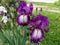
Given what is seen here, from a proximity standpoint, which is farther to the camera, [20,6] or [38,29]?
[20,6]

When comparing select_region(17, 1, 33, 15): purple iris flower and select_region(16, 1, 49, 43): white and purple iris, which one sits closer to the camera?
select_region(16, 1, 49, 43): white and purple iris

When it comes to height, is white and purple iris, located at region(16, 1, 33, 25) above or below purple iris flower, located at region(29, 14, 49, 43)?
above

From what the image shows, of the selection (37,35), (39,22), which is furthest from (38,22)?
(37,35)

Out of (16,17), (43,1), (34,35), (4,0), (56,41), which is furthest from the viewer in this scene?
(43,1)

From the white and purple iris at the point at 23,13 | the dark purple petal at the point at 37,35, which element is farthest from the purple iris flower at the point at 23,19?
the dark purple petal at the point at 37,35

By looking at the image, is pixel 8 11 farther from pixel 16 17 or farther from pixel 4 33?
pixel 4 33

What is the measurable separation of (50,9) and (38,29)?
640cm

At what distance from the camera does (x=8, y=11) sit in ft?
8.02

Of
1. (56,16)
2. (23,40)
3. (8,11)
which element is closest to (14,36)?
(23,40)

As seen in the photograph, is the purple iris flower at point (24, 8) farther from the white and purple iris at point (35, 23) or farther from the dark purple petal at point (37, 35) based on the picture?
the dark purple petal at point (37, 35)

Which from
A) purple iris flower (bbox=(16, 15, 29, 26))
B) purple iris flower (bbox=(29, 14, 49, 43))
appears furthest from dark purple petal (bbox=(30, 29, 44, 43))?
purple iris flower (bbox=(16, 15, 29, 26))

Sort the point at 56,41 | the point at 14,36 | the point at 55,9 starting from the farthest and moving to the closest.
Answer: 1. the point at 55,9
2. the point at 56,41
3. the point at 14,36

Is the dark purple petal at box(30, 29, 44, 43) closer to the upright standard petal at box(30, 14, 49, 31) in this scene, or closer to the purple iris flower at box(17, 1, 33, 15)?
the upright standard petal at box(30, 14, 49, 31)

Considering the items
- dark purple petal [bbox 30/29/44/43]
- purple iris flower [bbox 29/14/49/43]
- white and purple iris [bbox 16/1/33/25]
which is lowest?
dark purple petal [bbox 30/29/44/43]
